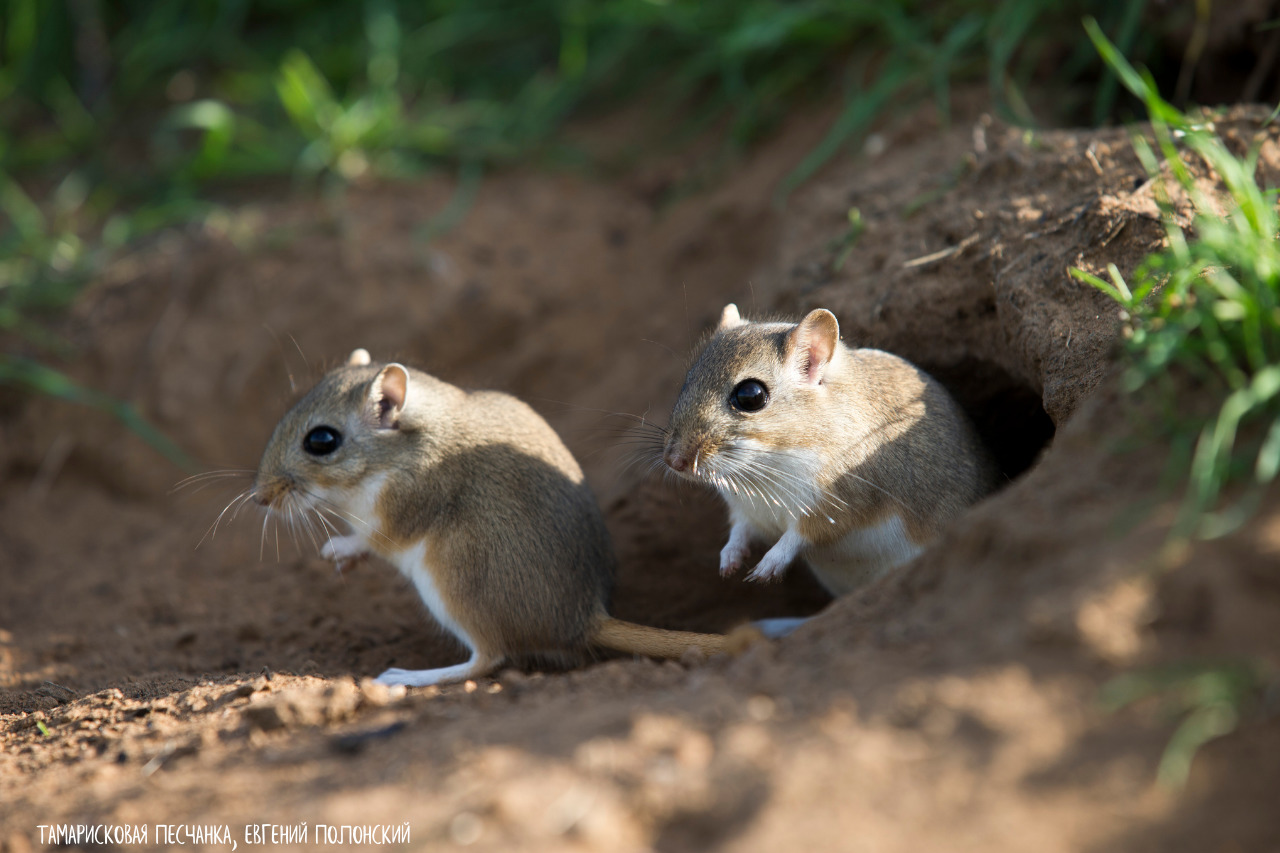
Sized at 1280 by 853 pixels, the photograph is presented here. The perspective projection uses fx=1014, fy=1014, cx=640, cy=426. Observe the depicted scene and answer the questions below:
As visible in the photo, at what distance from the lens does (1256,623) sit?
2.06 meters

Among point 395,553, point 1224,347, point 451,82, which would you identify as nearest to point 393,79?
point 451,82

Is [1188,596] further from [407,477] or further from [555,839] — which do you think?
[407,477]

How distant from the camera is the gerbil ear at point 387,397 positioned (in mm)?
4082

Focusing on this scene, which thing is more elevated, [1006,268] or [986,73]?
[986,73]

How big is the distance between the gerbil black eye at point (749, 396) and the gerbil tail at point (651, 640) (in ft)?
2.74

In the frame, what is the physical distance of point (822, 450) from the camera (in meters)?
3.78

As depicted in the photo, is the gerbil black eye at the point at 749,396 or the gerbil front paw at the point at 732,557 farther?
the gerbil front paw at the point at 732,557

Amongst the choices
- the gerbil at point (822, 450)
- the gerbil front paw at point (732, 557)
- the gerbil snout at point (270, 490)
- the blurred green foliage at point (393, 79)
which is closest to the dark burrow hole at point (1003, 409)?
the gerbil at point (822, 450)

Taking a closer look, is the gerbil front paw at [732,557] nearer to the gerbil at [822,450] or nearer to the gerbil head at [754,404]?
the gerbil at [822,450]

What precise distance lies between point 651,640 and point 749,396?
0.98 m

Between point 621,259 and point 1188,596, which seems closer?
point 1188,596

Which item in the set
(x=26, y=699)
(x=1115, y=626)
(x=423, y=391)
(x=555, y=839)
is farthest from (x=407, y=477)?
(x=1115, y=626)

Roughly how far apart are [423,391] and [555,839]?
8.23 ft

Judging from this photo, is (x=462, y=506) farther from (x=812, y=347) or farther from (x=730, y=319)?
(x=812, y=347)
